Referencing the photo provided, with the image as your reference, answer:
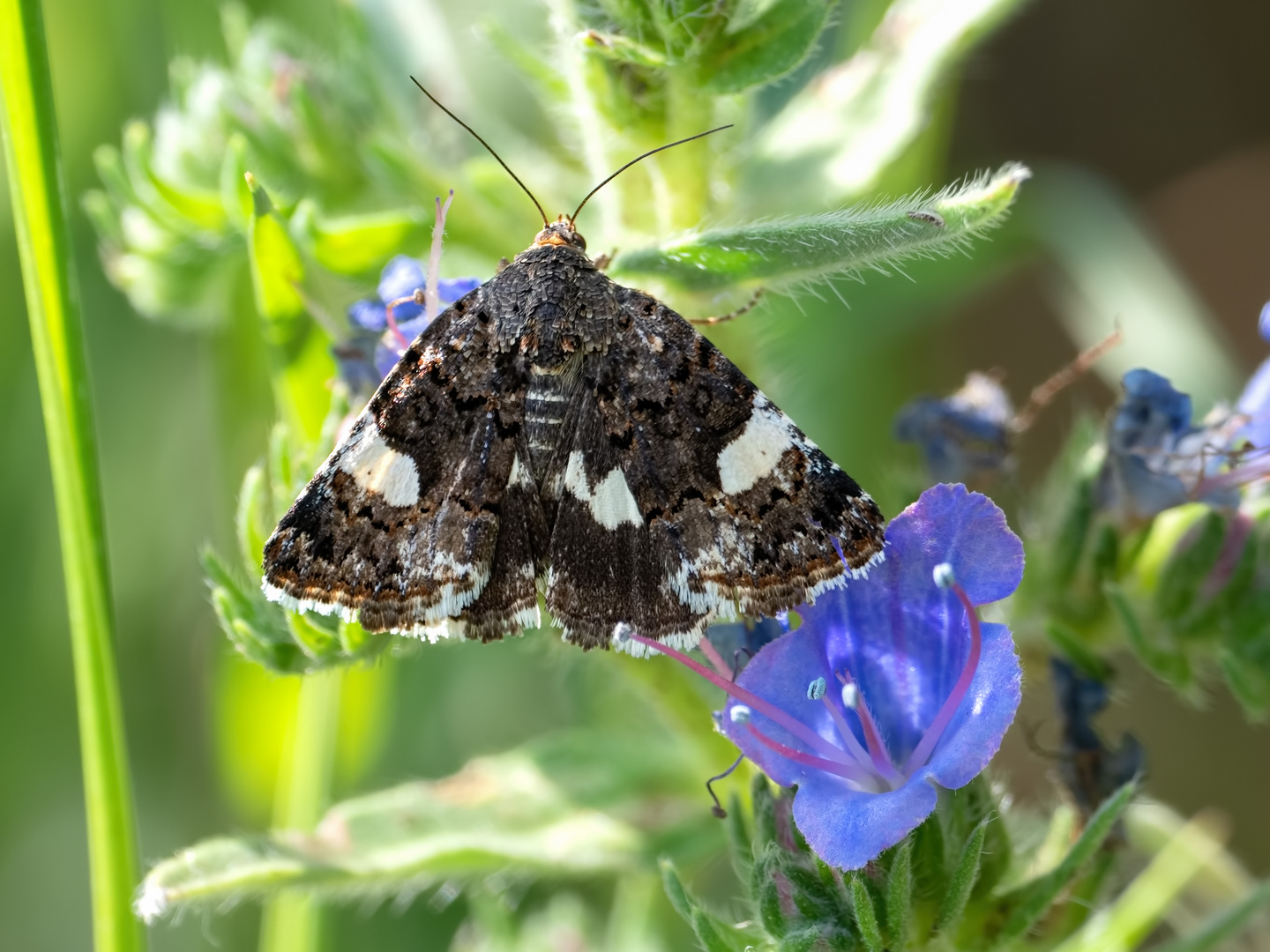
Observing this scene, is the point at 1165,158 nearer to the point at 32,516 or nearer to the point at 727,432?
the point at 727,432

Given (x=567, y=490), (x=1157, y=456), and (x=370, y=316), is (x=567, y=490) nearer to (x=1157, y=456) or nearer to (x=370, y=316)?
(x=370, y=316)

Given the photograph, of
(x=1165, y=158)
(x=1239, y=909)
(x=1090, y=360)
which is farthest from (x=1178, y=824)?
(x=1165, y=158)

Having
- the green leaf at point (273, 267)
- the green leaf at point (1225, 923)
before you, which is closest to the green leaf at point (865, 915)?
the green leaf at point (1225, 923)

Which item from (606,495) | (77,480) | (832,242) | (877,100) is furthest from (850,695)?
(877,100)

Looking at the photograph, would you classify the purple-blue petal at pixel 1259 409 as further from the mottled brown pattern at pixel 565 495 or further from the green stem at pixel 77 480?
the green stem at pixel 77 480

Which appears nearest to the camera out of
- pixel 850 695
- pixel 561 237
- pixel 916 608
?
pixel 850 695

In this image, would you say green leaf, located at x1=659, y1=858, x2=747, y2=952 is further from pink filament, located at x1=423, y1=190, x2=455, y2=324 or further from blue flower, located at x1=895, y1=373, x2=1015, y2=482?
blue flower, located at x1=895, y1=373, x2=1015, y2=482
